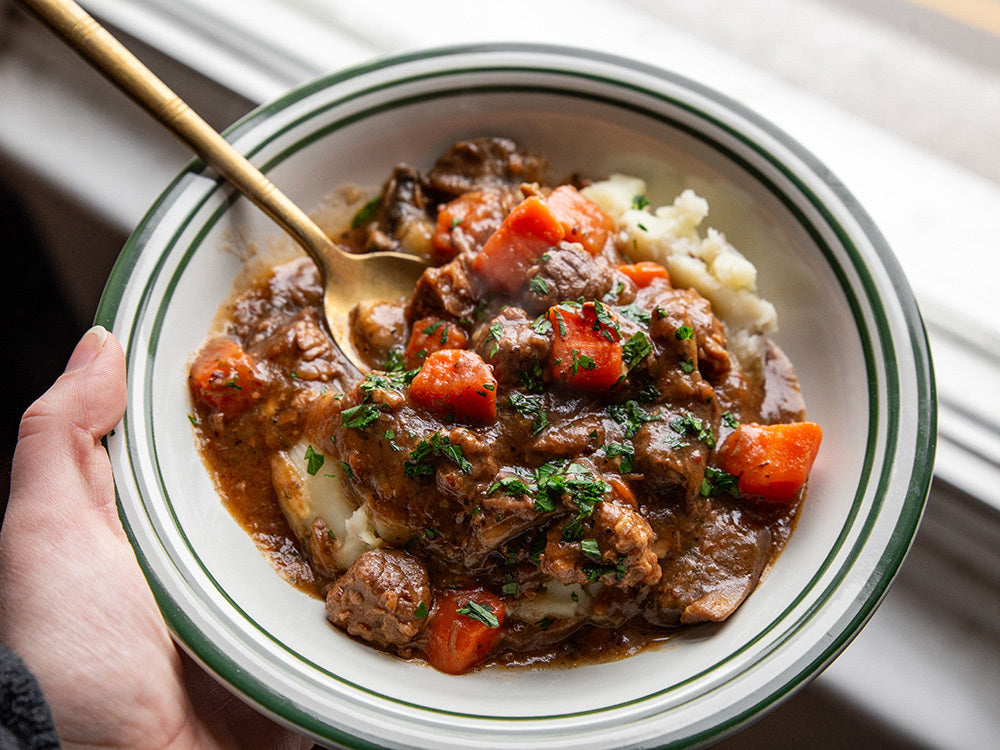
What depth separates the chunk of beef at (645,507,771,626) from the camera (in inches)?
123

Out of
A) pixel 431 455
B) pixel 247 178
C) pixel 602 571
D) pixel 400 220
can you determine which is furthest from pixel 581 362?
pixel 247 178

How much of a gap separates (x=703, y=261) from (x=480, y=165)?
1118mm

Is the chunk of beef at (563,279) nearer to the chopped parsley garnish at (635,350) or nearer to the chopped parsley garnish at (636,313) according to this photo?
the chopped parsley garnish at (636,313)

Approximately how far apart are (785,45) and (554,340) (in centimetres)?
237

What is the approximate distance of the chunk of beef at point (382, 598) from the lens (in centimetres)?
306

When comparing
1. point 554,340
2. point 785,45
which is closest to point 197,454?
point 554,340

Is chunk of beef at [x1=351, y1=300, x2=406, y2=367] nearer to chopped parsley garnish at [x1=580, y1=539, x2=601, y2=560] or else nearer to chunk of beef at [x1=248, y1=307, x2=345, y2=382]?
chunk of beef at [x1=248, y1=307, x2=345, y2=382]

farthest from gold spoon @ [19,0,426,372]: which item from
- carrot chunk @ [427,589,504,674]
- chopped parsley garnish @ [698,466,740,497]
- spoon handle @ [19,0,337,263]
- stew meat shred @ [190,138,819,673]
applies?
chopped parsley garnish @ [698,466,740,497]

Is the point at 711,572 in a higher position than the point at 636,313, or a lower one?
lower

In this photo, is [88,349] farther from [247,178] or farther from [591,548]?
[591,548]

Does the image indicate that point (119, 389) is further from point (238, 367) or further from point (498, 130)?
point (498, 130)

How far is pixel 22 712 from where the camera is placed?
239 cm

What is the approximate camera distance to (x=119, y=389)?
9.78ft

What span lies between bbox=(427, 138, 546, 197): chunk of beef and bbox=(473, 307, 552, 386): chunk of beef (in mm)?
961
